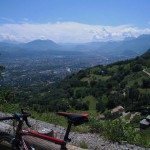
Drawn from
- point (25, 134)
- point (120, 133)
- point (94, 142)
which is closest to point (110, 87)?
point (120, 133)

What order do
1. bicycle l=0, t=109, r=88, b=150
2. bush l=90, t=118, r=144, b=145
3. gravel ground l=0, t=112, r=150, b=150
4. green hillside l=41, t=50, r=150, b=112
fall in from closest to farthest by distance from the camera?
bicycle l=0, t=109, r=88, b=150
gravel ground l=0, t=112, r=150, b=150
bush l=90, t=118, r=144, b=145
green hillside l=41, t=50, r=150, b=112

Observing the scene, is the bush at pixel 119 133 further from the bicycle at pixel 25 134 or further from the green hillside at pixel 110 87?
the green hillside at pixel 110 87

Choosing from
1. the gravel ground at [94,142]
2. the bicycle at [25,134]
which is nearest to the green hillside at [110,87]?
the gravel ground at [94,142]

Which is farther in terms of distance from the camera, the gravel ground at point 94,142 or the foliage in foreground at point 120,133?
the foliage in foreground at point 120,133

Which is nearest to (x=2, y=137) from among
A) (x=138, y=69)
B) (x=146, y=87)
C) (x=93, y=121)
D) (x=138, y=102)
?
(x=93, y=121)

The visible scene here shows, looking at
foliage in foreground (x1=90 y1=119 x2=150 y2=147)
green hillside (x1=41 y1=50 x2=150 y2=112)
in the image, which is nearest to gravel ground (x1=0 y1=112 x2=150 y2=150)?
foliage in foreground (x1=90 y1=119 x2=150 y2=147)

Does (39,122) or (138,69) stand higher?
(39,122)

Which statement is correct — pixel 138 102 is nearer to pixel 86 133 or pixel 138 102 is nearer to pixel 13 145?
pixel 86 133

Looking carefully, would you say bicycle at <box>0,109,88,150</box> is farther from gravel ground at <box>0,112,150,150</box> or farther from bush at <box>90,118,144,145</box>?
bush at <box>90,118,144,145</box>

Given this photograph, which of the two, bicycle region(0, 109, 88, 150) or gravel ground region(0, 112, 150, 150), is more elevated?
bicycle region(0, 109, 88, 150)

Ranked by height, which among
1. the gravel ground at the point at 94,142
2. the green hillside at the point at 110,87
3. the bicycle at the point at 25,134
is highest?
the bicycle at the point at 25,134

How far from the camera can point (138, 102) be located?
110m

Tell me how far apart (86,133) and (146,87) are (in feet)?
361

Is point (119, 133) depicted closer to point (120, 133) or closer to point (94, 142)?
point (120, 133)
